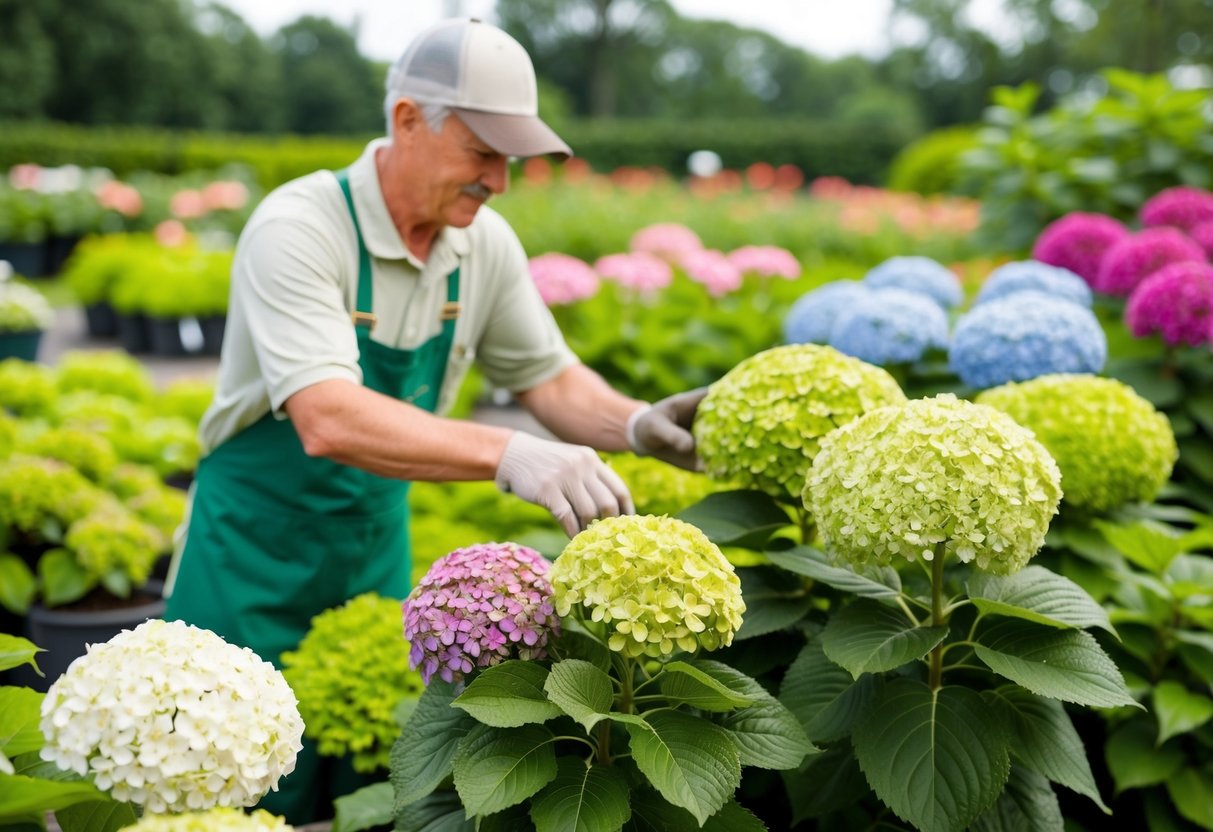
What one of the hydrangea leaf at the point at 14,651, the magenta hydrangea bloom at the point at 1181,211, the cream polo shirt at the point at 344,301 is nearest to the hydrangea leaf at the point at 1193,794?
the cream polo shirt at the point at 344,301

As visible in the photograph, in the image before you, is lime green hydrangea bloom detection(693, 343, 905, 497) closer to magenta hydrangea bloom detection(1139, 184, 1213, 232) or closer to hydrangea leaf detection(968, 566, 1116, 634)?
hydrangea leaf detection(968, 566, 1116, 634)

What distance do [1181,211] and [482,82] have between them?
319 centimetres

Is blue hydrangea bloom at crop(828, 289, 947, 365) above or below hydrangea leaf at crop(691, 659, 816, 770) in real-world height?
above

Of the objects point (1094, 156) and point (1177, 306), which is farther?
point (1094, 156)

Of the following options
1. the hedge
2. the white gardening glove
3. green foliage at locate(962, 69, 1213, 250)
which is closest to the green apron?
the white gardening glove

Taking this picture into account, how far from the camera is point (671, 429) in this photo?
2309 millimetres

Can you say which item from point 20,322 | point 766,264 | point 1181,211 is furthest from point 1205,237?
point 20,322

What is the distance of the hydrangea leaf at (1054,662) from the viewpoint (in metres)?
1.56

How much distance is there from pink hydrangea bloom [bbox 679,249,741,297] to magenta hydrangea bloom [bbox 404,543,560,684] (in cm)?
416

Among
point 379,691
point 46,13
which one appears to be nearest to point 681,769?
point 379,691

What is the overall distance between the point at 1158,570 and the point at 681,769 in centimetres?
144

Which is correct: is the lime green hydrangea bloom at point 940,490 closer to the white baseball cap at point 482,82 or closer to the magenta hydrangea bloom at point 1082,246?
the white baseball cap at point 482,82

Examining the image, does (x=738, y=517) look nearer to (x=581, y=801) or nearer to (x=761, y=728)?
(x=761, y=728)

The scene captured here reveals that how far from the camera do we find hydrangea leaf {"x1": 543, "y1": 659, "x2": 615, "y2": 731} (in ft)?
4.59
